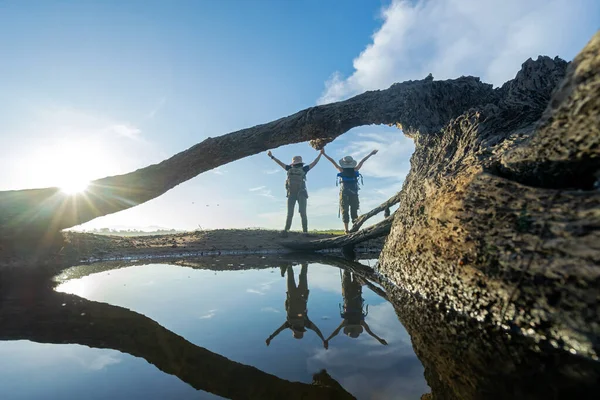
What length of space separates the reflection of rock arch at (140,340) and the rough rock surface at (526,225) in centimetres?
195

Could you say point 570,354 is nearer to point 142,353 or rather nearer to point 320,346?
point 320,346

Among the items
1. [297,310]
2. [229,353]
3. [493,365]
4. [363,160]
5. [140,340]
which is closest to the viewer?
[493,365]

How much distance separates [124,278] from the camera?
6371mm

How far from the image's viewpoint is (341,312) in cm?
368

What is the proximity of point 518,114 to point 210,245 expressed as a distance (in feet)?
35.2

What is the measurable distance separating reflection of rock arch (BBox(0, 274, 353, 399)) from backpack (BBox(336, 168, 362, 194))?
1046 centimetres

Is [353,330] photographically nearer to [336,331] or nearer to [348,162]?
[336,331]

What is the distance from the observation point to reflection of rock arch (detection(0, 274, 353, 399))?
1.97 meters

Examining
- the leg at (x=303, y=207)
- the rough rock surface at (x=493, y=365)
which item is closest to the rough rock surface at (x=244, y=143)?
the leg at (x=303, y=207)

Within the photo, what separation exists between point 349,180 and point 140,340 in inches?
449

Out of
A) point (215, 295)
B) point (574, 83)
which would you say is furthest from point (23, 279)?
point (574, 83)

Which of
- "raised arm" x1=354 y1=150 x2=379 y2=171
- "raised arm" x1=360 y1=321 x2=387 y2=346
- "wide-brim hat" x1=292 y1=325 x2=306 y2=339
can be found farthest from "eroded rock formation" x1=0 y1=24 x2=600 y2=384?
"raised arm" x1=354 y1=150 x2=379 y2=171

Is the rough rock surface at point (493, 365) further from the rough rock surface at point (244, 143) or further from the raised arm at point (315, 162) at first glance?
the raised arm at point (315, 162)

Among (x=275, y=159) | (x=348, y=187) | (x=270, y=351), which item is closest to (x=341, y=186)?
(x=348, y=187)
